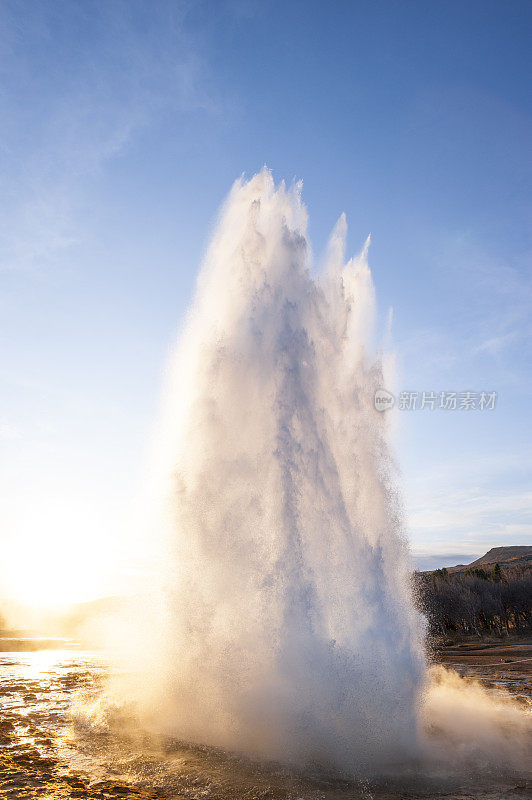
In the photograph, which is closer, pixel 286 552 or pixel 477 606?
pixel 286 552

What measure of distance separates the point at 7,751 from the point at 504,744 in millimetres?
12093

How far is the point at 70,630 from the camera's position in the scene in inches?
4296

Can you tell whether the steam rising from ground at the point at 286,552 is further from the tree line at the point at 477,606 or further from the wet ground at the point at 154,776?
the tree line at the point at 477,606

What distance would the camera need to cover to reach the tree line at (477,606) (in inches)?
2475

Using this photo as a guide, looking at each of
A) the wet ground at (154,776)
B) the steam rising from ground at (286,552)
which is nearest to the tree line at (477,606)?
the steam rising from ground at (286,552)

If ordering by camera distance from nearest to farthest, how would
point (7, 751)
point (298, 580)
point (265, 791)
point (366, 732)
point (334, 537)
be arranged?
point (265, 791) → point (366, 732) → point (7, 751) → point (298, 580) → point (334, 537)

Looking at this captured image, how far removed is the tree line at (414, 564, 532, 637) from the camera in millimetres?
62875

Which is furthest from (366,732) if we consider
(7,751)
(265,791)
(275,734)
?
(7,751)

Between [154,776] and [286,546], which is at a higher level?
[286,546]

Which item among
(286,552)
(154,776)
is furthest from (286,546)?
(154,776)

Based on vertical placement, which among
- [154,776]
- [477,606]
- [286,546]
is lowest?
[477,606]

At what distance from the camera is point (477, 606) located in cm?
6288

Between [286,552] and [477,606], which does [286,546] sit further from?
[477,606]

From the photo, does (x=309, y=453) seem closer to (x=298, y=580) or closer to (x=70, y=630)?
(x=298, y=580)
